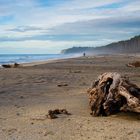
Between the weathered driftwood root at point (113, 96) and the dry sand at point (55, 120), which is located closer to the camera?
the dry sand at point (55, 120)

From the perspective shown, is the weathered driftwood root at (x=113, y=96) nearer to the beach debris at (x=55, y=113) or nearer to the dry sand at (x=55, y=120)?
the dry sand at (x=55, y=120)

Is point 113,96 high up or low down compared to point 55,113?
up

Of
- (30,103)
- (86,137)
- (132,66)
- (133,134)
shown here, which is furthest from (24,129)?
(132,66)

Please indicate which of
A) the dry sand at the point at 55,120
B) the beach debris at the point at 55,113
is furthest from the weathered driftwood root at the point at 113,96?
the beach debris at the point at 55,113

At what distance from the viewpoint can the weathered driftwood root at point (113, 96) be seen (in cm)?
834

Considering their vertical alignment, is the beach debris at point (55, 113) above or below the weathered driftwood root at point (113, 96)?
below

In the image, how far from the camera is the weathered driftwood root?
834 cm

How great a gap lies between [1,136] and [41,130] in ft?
2.43

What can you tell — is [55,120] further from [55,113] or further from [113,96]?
[113,96]

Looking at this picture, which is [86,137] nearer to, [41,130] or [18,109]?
[41,130]

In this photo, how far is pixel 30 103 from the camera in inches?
409

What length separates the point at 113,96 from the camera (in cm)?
870

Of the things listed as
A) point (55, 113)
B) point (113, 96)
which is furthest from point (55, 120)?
point (113, 96)

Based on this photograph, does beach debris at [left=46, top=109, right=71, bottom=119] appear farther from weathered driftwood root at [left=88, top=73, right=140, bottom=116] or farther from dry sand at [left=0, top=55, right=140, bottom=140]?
weathered driftwood root at [left=88, top=73, right=140, bottom=116]
